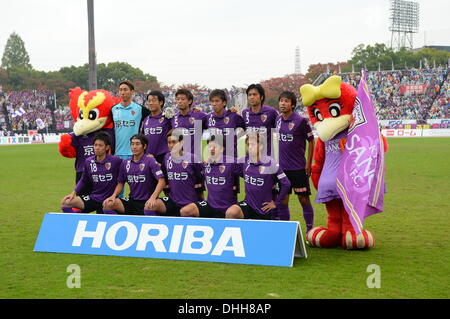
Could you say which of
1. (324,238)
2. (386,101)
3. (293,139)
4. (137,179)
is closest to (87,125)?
(137,179)

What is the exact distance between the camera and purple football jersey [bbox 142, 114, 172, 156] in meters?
7.30

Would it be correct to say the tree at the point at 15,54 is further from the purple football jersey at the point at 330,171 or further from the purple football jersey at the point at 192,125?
the purple football jersey at the point at 330,171

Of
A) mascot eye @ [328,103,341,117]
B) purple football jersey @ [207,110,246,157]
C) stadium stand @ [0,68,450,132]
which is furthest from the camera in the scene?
stadium stand @ [0,68,450,132]

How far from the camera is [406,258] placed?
564cm

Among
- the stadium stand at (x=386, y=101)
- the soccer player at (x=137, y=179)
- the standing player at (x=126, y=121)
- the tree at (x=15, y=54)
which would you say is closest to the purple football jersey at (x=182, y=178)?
the soccer player at (x=137, y=179)

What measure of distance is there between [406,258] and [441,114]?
1675 inches

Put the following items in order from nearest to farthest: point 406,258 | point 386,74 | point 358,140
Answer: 1. point 406,258
2. point 358,140
3. point 386,74

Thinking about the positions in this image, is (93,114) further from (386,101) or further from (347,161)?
(386,101)

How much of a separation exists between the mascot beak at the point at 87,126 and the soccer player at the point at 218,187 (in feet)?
6.77

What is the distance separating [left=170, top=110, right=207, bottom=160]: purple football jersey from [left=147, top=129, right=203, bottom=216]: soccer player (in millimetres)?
379

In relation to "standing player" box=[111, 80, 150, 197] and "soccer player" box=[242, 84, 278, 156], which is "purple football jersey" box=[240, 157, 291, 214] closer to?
"soccer player" box=[242, 84, 278, 156]

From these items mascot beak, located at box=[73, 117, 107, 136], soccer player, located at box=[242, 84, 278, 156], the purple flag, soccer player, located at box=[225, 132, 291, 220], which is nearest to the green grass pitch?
the purple flag
